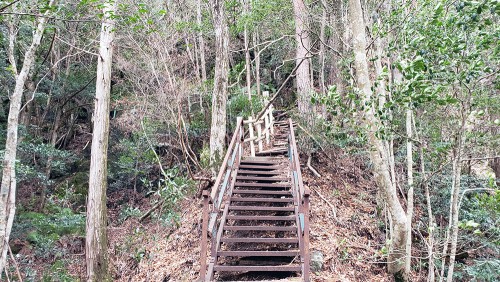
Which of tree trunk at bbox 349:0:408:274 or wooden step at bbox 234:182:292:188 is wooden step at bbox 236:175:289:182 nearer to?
wooden step at bbox 234:182:292:188

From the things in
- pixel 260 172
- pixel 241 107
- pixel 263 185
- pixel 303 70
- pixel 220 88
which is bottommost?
pixel 263 185

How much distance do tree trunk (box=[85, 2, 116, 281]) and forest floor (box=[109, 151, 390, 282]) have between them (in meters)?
0.87

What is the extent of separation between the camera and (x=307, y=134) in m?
10.5

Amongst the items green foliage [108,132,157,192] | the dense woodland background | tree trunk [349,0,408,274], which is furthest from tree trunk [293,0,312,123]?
green foliage [108,132,157,192]

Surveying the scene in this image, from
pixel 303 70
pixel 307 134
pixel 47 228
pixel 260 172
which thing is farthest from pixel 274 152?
pixel 47 228

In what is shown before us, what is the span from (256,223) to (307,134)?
4181mm

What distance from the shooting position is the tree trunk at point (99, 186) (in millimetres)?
7590

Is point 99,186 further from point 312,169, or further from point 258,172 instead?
point 312,169

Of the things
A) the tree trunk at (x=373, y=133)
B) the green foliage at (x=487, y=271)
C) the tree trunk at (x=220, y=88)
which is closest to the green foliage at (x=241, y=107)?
the tree trunk at (x=220, y=88)

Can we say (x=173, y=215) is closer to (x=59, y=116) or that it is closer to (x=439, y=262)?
(x=439, y=262)

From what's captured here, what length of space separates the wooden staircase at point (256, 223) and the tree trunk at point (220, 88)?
53cm

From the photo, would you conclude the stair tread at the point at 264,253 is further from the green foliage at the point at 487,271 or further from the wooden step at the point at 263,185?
the green foliage at the point at 487,271

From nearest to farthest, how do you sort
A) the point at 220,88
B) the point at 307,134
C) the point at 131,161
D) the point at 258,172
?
1. the point at 258,172
2. the point at 220,88
3. the point at 307,134
4. the point at 131,161

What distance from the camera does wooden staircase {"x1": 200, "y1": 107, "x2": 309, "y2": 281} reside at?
5.22 m
